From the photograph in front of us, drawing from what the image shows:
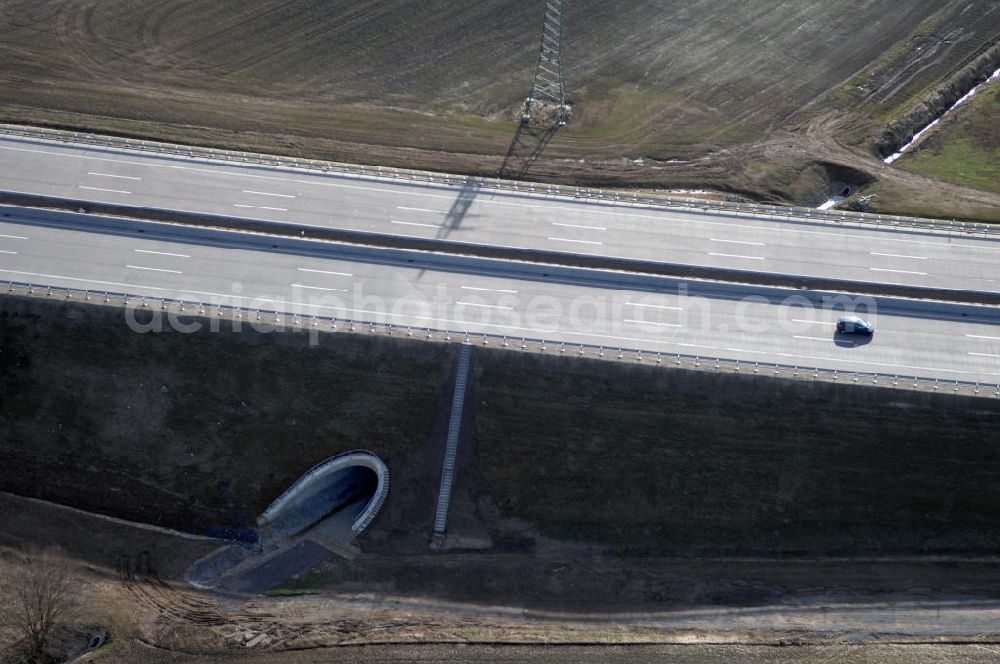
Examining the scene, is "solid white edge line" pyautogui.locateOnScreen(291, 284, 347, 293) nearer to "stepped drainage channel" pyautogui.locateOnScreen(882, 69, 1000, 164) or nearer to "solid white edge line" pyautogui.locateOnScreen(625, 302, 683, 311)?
"solid white edge line" pyautogui.locateOnScreen(625, 302, 683, 311)

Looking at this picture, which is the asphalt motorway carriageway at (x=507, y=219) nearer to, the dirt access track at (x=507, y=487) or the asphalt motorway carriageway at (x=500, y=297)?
the asphalt motorway carriageway at (x=500, y=297)

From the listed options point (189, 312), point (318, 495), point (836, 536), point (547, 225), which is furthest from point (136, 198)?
point (836, 536)

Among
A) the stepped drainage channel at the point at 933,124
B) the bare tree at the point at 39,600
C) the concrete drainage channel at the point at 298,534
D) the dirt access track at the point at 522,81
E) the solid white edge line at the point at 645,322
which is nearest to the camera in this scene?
the bare tree at the point at 39,600

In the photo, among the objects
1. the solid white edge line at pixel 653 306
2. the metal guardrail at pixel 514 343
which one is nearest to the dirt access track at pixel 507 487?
the metal guardrail at pixel 514 343

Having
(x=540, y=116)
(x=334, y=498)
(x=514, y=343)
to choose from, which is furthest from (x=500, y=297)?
(x=540, y=116)

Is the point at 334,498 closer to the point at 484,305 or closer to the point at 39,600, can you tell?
the point at 484,305
